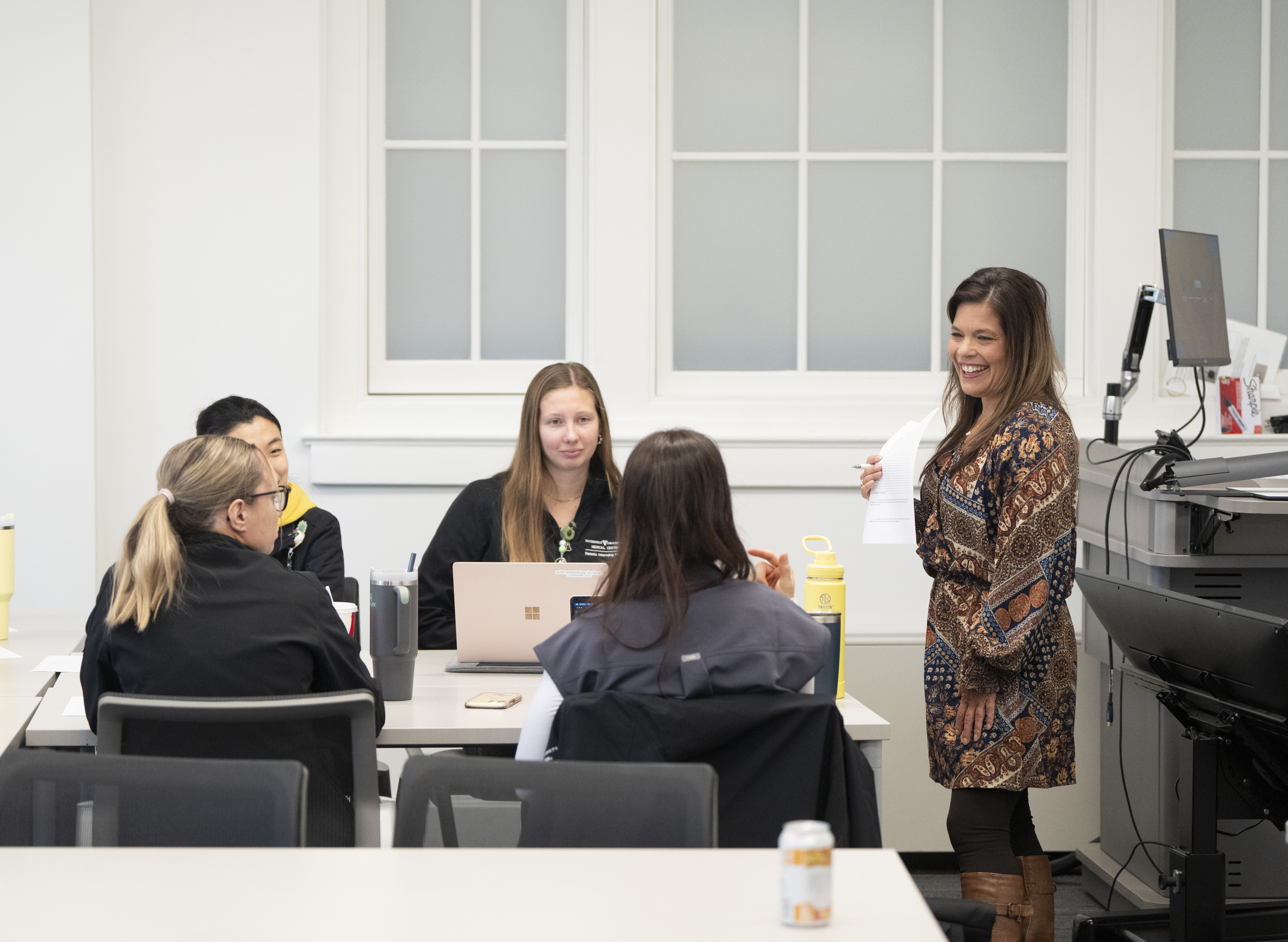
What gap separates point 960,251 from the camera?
3957mm

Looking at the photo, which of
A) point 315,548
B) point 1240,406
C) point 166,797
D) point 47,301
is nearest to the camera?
point 166,797

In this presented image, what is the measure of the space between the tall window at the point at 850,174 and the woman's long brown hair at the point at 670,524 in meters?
2.14

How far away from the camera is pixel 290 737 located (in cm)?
179

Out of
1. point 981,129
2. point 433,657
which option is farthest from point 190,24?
point 981,129

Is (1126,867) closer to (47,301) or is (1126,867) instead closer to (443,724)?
(443,724)

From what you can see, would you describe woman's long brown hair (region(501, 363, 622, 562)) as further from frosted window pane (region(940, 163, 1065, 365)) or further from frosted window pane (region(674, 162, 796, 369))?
frosted window pane (region(940, 163, 1065, 365))

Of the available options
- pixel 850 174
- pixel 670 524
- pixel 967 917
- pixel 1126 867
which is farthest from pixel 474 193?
pixel 967 917

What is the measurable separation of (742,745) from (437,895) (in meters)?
0.52

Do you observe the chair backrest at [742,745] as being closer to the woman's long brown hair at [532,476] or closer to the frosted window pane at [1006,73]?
the woman's long brown hair at [532,476]

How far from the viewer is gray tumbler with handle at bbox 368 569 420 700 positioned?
2.23 meters

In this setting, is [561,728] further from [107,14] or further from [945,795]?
[107,14]

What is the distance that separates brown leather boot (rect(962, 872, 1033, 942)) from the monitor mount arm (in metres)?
1.30

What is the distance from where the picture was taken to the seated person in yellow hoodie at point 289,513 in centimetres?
304

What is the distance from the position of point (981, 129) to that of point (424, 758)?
3175mm
